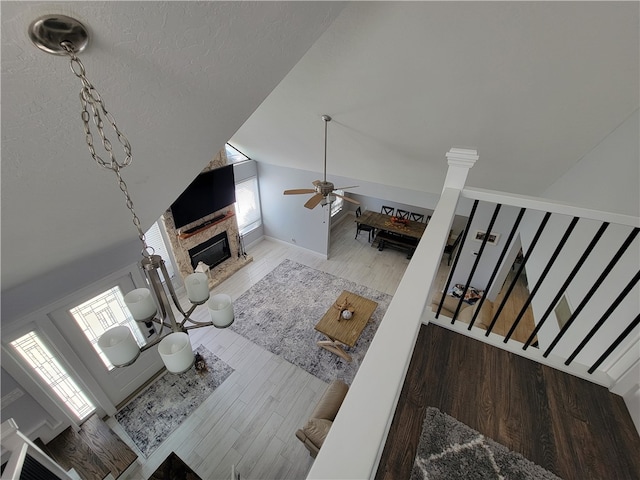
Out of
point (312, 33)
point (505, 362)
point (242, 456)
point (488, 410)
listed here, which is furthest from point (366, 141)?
point (242, 456)

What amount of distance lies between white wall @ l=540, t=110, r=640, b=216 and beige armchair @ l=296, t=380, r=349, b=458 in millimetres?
2917

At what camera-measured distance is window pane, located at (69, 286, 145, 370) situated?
2930mm

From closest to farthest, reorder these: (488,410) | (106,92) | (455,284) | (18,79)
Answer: (18,79) < (106,92) < (488,410) < (455,284)

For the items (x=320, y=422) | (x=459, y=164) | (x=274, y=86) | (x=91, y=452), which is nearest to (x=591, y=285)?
(x=459, y=164)

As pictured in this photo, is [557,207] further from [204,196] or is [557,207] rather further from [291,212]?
[291,212]

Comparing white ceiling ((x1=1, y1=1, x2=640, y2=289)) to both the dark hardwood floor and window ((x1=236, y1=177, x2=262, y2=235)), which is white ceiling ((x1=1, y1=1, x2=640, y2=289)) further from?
window ((x1=236, y1=177, x2=262, y2=235))

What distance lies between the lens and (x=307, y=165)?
5.51m

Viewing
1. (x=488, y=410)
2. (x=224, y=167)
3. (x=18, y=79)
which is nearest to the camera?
(x=18, y=79)

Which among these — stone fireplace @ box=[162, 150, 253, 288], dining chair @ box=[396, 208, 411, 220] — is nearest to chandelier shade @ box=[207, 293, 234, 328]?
stone fireplace @ box=[162, 150, 253, 288]

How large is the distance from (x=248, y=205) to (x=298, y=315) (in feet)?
11.0

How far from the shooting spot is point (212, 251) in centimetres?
592

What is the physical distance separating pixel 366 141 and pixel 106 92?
3017 millimetres

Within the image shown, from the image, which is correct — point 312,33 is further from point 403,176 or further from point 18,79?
point 403,176

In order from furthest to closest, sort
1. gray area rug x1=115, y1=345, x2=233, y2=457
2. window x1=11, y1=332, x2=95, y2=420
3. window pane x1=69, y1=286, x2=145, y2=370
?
gray area rug x1=115, y1=345, x2=233, y2=457 < window pane x1=69, y1=286, x2=145, y2=370 < window x1=11, y1=332, x2=95, y2=420
